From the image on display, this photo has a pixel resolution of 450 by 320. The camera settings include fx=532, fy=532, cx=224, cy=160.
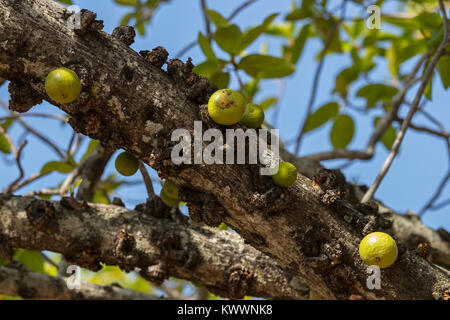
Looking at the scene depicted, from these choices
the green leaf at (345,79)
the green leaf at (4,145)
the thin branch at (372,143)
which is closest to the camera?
the green leaf at (4,145)

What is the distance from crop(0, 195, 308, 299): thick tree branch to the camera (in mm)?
3135

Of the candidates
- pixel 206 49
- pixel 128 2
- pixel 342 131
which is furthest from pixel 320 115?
pixel 128 2

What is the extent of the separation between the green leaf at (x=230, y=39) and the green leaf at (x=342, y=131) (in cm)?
181

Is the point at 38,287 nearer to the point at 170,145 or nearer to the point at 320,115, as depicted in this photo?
the point at 170,145

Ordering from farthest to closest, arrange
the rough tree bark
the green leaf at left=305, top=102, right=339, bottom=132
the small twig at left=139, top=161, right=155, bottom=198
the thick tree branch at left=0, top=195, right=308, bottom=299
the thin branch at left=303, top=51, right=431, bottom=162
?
1. the green leaf at left=305, top=102, right=339, bottom=132
2. the thin branch at left=303, top=51, right=431, bottom=162
3. the small twig at left=139, top=161, right=155, bottom=198
4. the thick tree branch at left=0, top=195, right=308, bottom=299
5. the rough tree bark

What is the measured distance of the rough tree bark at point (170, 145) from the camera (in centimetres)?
243

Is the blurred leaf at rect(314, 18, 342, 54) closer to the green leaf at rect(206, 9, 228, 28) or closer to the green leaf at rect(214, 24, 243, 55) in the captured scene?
the green leaf at rect(206, 9, 228, 28)

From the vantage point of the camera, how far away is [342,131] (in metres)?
5.30

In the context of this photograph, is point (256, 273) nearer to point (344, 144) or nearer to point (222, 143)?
point (222, 143)

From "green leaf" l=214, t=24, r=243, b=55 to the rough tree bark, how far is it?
3.98 ft

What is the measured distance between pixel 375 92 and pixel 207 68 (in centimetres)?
189

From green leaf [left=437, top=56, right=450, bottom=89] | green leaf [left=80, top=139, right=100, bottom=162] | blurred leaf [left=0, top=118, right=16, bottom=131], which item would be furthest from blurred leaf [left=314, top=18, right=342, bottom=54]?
blurred leaf [left=0, top=118, right=16, bottom=131]

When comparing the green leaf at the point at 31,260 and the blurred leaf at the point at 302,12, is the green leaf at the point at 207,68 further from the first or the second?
the green leaf at the point at 31,260

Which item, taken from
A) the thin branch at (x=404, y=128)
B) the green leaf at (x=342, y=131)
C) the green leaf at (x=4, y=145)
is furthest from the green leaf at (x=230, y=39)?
the green leaf at (x=4, y=145)
